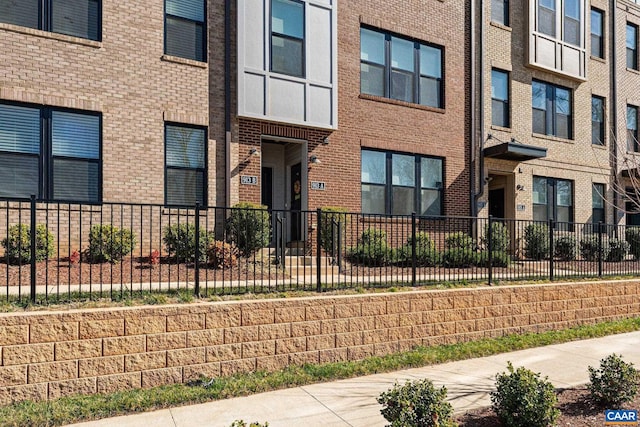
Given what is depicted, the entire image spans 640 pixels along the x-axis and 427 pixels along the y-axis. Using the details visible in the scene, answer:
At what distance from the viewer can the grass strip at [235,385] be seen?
14.7 ft

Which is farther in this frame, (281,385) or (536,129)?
(536,129)

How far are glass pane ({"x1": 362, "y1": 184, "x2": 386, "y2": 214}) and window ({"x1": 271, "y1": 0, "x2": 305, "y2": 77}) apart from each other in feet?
10.8

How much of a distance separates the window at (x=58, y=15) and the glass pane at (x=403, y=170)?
7.43 metres

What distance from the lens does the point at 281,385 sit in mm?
5504

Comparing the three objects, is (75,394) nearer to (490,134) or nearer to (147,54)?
(147,54)

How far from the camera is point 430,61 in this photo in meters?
→ 13.2

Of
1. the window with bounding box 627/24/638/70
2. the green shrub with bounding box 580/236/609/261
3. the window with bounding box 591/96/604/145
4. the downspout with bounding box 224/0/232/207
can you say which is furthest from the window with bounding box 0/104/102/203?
the window with bounding box 627/24/638/70

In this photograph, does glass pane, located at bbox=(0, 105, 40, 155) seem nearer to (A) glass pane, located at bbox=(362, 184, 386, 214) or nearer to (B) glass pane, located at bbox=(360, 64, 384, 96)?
(A) glass pane, located at bbox=(362, 184, 386, 214)

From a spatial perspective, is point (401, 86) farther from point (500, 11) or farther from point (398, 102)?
point (500, 11)

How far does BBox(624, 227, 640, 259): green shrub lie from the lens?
12545 millimetres

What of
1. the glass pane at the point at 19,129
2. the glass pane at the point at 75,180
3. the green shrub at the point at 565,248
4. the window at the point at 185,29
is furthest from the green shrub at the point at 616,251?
the glass pane at the point at 19,129

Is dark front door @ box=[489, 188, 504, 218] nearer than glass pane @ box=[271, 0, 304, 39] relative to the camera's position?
No

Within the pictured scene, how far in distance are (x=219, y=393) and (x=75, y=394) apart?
1455mm

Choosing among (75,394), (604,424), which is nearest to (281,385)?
(75,394)
